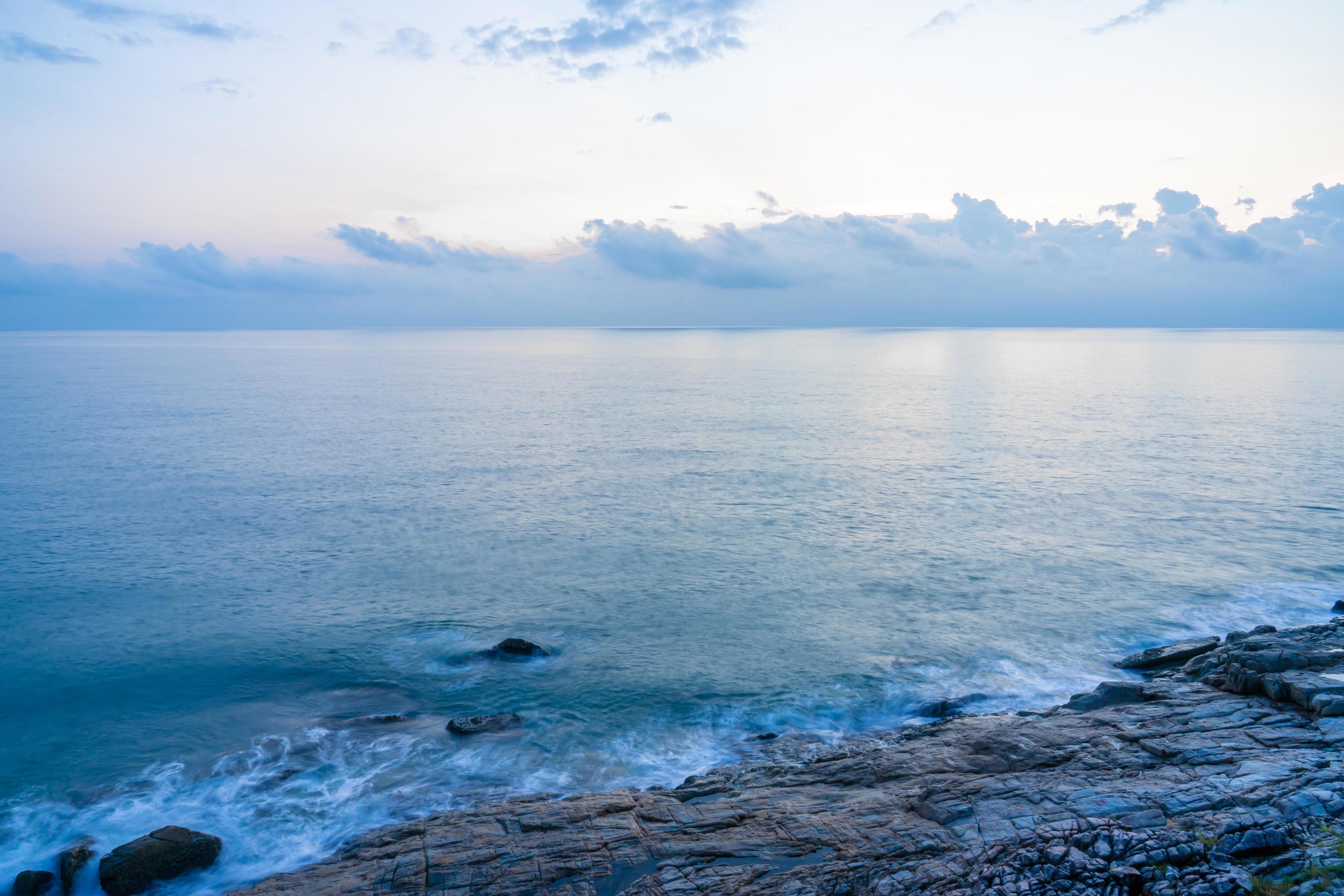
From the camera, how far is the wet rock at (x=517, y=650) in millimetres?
34688

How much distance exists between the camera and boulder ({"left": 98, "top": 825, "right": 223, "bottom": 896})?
20.4 metres

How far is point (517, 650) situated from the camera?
3472cm

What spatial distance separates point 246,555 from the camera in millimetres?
46812

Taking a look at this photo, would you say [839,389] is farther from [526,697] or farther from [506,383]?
[526,697]

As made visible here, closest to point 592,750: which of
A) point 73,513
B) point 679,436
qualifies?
point 73,513

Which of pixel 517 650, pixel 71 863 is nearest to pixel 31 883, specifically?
pixel 71 863

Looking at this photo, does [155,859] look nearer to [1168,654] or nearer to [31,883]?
[31,883]

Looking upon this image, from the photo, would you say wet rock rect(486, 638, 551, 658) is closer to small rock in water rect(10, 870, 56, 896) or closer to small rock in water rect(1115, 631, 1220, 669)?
small rock in water rect(10, 870, 56, 896)

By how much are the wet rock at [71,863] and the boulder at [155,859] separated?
623 mm

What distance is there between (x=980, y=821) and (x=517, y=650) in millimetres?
21741

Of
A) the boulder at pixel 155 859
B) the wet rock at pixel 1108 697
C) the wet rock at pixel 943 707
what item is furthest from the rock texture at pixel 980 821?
the wet rock at pixel 943 707

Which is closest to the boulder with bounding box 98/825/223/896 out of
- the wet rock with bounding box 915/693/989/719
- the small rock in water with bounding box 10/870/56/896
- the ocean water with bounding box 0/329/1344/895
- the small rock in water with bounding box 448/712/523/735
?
the ocean water with bounding box 0/329/1344/895

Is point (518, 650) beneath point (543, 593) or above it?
beneath

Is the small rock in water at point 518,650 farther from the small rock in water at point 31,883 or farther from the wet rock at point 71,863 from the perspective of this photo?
the small rock in water at point 31,883
